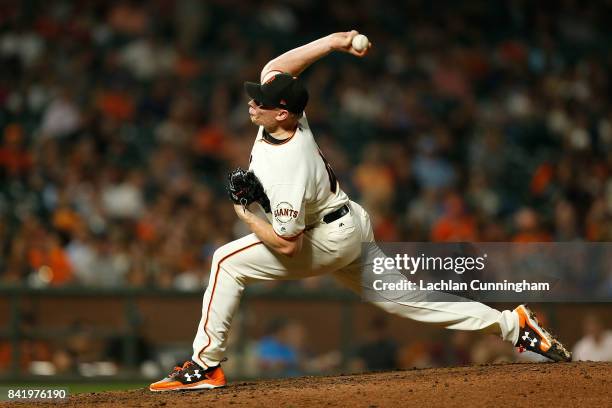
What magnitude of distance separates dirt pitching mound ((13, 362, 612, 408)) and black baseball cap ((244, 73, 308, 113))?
1.58m

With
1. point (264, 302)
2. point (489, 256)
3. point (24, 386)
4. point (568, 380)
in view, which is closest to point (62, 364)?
point (24, 386)

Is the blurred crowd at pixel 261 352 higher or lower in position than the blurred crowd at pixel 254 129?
lower


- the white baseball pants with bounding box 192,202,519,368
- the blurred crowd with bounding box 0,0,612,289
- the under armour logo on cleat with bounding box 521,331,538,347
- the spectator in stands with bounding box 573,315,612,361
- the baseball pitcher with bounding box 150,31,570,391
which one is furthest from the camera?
the blurred crowd with bounding box 0,0,612,289

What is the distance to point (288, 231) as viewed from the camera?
5.44m

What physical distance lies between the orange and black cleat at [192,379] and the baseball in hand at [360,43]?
1.97m

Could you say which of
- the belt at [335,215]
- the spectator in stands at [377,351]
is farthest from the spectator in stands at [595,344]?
the belt at [335,215]

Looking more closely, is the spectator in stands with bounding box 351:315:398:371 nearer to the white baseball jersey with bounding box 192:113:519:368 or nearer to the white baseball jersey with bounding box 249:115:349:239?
the white baseball jersey with bounding box 192:113:519:368

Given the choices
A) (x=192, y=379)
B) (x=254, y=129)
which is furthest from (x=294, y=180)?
(x=254, y=129)

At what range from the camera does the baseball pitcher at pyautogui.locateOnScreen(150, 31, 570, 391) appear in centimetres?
549

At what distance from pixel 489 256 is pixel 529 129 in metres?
7.00

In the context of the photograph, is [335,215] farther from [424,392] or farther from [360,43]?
[424,392]

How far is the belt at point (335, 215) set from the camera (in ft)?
18.9

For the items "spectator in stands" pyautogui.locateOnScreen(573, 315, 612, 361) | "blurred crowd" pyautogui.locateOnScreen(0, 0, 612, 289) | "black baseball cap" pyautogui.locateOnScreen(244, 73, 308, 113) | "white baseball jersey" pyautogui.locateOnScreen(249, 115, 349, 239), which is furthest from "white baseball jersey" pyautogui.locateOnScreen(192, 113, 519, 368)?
"blurred crowd" pyautogui.locateOnScreen(0, 0, 612, 289)

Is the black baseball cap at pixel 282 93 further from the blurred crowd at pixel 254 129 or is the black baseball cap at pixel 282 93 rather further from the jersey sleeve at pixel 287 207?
the blurred crowd at pixel 254 129
